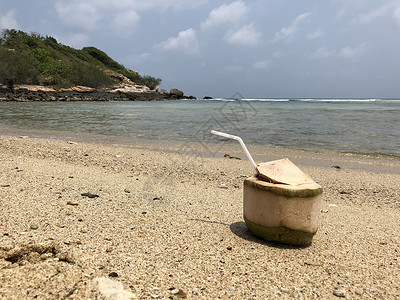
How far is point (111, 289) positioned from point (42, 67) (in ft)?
243

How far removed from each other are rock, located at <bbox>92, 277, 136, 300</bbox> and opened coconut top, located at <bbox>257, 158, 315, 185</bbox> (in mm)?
1304

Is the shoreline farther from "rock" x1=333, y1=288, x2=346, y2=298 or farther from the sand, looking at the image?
"rock" x1=333, y1=288, x2=346, y2=298

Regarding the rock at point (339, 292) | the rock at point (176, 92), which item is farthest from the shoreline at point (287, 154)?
the rock at point (176, 92)

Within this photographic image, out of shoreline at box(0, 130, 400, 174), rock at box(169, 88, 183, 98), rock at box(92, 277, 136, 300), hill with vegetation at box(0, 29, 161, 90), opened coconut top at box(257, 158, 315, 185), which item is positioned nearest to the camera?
rock at box(92, 277, 136, 300)

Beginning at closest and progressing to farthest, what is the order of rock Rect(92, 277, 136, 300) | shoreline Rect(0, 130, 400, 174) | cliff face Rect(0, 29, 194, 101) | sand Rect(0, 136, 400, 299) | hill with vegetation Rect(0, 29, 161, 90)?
rock Rect(92, 277, 136, 300)
sand Rect(0, 136, 400, 299)
shoreline Rect(0, 130, 400, 174)
cliff face Rect(0, 29, 194, 101)
hill with vegetation Rect(0, 29, 161, 90)

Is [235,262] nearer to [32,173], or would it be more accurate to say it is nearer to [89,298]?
[89,298]

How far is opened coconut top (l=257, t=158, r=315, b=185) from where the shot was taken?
7.53ft

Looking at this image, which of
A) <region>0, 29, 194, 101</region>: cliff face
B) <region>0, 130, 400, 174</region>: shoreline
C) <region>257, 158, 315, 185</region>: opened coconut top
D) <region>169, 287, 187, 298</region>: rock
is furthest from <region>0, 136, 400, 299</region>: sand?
<region>0, 29, 194, 101</region>: cliff face

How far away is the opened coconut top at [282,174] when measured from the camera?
2295 millimetres

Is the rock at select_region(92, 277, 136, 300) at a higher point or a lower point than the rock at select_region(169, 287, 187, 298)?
higher

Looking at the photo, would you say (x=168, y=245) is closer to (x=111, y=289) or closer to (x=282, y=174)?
(x=111, y=289)

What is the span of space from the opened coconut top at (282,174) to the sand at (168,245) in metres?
0.56

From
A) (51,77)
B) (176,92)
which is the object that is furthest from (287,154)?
(176,92)

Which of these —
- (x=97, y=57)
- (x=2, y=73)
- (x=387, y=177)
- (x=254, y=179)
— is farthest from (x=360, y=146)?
(x=97, y=57)
